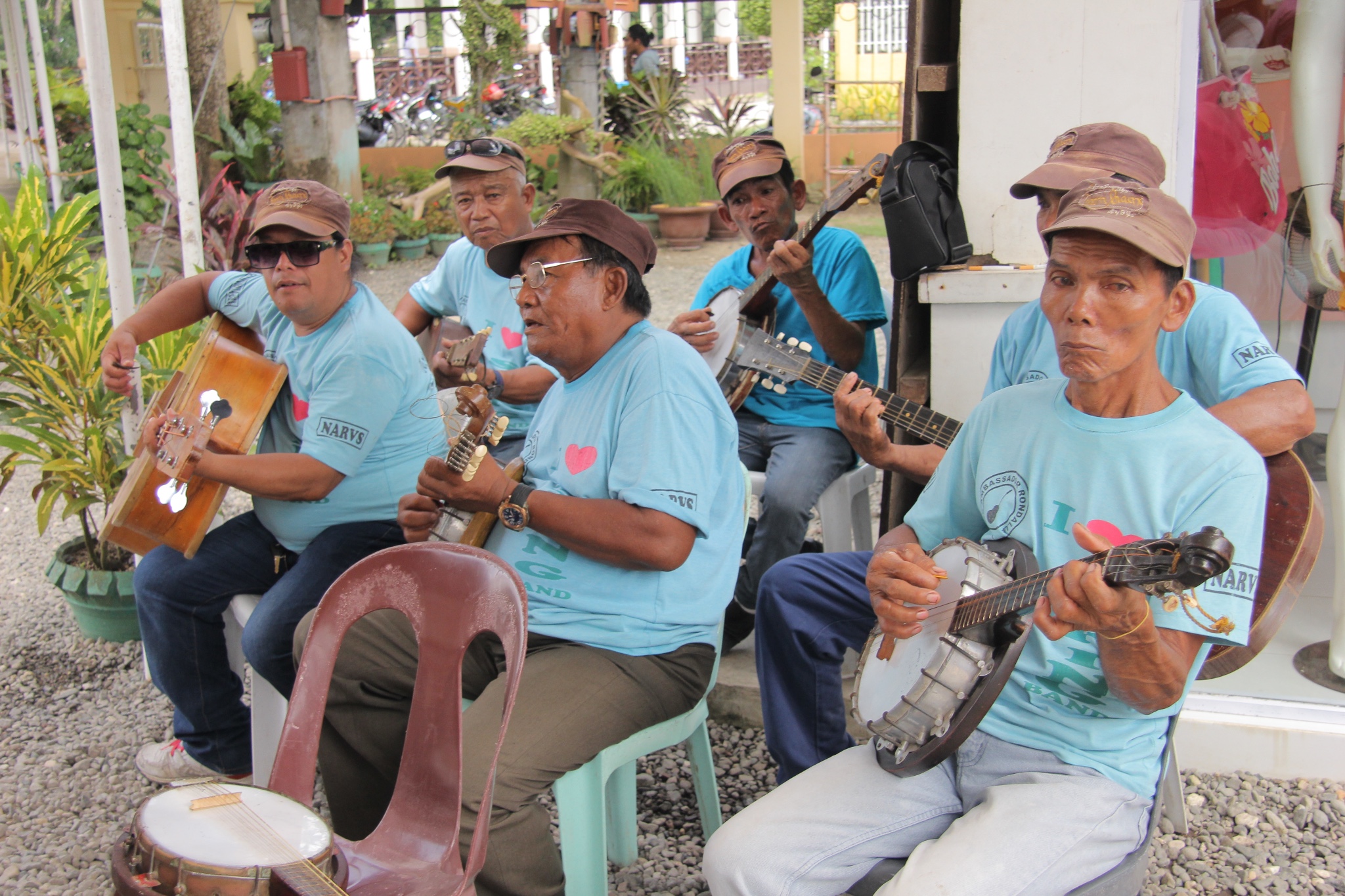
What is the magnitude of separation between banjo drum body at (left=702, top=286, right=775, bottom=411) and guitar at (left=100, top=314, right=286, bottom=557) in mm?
1355

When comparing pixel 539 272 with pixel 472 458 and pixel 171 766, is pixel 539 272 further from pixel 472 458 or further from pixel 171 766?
pixel 171 766

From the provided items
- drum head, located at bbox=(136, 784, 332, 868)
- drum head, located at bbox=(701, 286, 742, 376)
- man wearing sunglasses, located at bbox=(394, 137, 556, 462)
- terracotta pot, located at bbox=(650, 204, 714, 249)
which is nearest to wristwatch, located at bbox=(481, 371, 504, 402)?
man wearing sunglasses, located at bbox=(394, 137, 556, 462)

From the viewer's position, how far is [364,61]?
1920cm

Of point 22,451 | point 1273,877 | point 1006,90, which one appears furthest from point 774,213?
point 22,451

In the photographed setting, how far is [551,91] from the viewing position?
57.8 ft

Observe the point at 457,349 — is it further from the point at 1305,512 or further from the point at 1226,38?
the point at 1226,38

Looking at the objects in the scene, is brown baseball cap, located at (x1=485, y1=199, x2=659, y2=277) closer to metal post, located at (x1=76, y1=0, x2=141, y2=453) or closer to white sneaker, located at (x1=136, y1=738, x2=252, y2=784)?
metal post, located at (x1=76, y1=0, x2=141, y2=453)

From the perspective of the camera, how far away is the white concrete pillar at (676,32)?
19.5 m

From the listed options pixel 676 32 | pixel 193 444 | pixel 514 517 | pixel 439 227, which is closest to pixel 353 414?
pixel 193 444

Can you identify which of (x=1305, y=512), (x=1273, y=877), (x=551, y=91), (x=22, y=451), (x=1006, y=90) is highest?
(x=551, y=91)

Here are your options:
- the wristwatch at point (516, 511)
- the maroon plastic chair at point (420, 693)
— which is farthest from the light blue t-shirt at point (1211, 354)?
the maroon plastic chair at point (420, 693)

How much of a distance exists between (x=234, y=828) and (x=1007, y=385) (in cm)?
190

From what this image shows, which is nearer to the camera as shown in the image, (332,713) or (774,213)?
(332,713)

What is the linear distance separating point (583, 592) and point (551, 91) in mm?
16485
